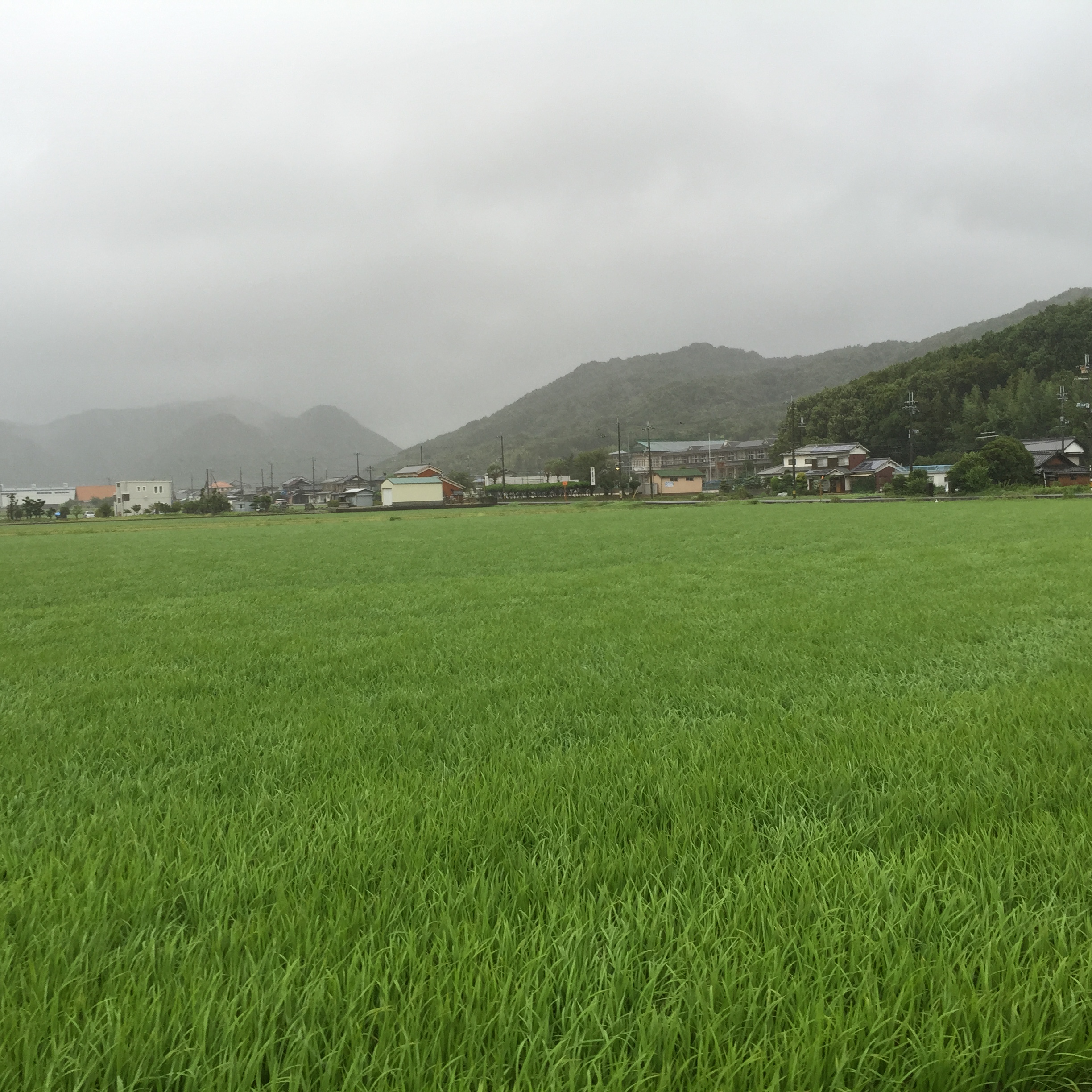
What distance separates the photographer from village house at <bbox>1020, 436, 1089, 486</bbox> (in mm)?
56062

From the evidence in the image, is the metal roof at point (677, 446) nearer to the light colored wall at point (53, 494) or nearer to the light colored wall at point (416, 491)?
the light colored wall at point (416, 491)

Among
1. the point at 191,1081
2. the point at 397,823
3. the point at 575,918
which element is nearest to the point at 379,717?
the point at 397,823

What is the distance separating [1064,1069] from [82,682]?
5.57 m

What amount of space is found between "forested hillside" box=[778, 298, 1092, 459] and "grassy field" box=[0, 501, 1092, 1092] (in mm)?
82548

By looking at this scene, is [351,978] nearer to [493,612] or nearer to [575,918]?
[575,918]

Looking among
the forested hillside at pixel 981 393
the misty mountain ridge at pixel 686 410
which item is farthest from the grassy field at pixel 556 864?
the misty mountain ridge at pixel 686 410

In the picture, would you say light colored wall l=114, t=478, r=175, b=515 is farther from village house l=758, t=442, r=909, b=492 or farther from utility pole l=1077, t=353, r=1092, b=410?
utility pole l=1077, t=353, r=1092, b=410

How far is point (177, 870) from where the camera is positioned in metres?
1.95

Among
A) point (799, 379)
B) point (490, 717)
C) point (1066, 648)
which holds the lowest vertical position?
point (1066, 648)

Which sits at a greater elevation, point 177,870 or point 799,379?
point 799,379

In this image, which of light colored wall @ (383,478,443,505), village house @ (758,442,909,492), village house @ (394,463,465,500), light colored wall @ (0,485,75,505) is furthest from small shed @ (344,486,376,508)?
light colored wall @ (0,485,75,505)

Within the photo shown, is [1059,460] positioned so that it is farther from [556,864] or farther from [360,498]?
Answer: [360,498]

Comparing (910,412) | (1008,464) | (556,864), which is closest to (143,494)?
(910,412)

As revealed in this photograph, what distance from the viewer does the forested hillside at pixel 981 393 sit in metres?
72.6
